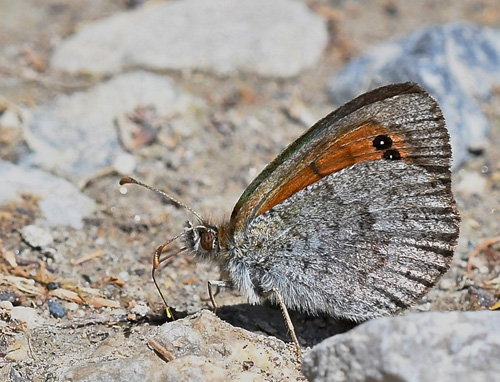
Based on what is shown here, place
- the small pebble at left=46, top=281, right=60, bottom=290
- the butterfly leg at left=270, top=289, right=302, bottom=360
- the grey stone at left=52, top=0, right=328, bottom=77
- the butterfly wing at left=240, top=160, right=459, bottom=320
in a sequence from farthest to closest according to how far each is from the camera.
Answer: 1. the grey stone at left=52, top=0, right=328, bottom=77
2. the small pebble at left=46, top=281, right=60, bottom=290
3. the butterfly wing at left=240, top=160, right=459, bottom=320
4. the butterfly leg at left=270, top=289, right=302, bottom=360

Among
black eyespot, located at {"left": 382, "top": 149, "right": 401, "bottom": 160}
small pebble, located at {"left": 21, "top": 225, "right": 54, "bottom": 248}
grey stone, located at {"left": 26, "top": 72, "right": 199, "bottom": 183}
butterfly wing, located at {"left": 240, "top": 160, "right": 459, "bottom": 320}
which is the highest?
black eyespot, located at {"left": 382, "top": 149, "right": 401, "bottom": 160}

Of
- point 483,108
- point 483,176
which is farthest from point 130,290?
point 483,108

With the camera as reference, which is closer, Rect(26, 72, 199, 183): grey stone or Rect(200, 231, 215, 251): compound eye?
Rect(200, 231, 215, 251): compound eye

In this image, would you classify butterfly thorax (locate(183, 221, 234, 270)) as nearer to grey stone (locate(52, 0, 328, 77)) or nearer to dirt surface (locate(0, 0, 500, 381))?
dirt surface (locate(0, 0, 500, 381))

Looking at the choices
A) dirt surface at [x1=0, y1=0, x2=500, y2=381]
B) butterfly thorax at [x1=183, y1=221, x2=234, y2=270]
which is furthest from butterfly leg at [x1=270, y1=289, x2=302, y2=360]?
butterfly thorax at [x1=183, y1=221, x2=234, y2=270]

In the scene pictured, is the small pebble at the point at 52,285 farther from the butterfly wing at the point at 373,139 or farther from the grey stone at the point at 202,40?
the grey stone at the point at 202,40

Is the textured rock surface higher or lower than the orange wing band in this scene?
lower

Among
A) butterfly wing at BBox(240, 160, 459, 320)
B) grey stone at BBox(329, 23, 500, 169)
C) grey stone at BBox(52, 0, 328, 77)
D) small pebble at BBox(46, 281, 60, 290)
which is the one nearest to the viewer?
butterfly wing at BBox(240, 160, 459, 320)
